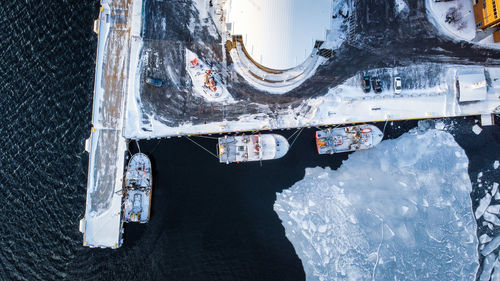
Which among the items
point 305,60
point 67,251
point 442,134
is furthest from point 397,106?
point 67,251

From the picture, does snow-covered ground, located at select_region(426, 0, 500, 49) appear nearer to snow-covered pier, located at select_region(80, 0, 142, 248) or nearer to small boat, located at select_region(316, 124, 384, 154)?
small boat, located at select_region(316, 124, 384, 154)

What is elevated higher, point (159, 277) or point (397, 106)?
point (397, 106)

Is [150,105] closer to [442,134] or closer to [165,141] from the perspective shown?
[165,141]

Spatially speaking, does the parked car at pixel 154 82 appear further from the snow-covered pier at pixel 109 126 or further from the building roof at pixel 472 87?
the building roof at pixel 472 87

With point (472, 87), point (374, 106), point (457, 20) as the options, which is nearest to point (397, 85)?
point (374, 106)

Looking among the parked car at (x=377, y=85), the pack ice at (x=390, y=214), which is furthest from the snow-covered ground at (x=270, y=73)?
the pack ice at (x=390, y=214)

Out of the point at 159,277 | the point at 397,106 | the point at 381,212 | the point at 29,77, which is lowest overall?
the point at 159,277
